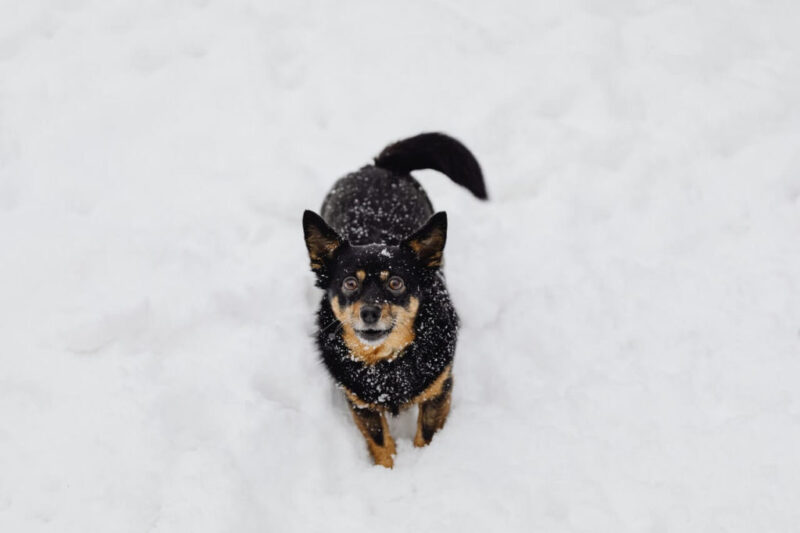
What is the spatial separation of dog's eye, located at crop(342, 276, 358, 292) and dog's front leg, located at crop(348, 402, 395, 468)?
617mm

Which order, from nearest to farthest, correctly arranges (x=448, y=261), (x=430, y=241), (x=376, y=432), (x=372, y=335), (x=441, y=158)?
(x=372, y=335) → (x=430, y=241) → (x=376, y=432) → (x=441, y=158) → (x=448, y=261)

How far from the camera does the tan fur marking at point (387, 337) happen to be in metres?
2.89

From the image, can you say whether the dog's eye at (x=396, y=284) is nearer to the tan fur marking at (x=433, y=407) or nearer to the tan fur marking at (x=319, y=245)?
the tan fur marking at (x=319, y=245)

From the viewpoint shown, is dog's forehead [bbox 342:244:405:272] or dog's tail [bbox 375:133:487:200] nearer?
dog's forehead [bbox 342:244:405:272]

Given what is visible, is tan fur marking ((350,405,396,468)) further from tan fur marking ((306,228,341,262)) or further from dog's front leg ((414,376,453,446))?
tan fur marking ((306,228,341,262))

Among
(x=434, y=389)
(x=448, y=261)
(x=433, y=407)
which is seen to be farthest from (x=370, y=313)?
(x=448, y=261)

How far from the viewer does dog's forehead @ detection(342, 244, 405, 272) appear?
2910 mm

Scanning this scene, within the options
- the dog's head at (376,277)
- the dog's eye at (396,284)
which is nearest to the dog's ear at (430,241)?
the dog's head at (376,277)

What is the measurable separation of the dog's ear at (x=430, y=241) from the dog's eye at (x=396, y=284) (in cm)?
18

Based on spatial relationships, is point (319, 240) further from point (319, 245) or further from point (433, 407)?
point (433, 407)

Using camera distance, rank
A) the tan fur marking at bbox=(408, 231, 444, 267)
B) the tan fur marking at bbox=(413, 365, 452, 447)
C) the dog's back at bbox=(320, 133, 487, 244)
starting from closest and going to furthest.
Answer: the tan fur marking at bbox=(408, 231, 444, 267), the tan fur marking at bbox=(413, 365, 452, 447), the dog's back at bbox=(320, 133, 487, 244)

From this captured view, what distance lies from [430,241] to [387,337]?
1.61ft

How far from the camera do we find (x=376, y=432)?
123 inches

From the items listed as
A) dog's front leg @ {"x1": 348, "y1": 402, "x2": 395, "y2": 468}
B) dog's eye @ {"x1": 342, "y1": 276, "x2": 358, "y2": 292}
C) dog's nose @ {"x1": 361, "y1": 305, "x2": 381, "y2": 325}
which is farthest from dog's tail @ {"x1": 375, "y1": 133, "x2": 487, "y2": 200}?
dog's front leg @ {"x1": 348, "y1": 402, "x2": 395, "y2": 468}
